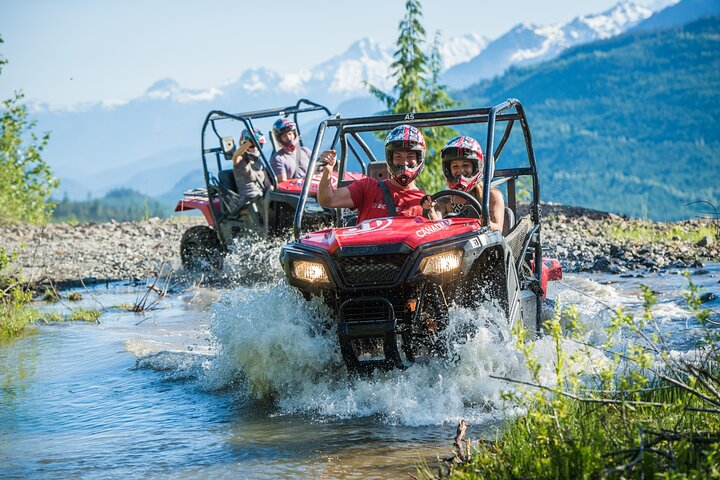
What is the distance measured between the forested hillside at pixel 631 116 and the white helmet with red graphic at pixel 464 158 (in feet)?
384

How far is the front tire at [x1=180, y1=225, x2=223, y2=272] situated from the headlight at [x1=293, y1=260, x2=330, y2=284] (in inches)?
330

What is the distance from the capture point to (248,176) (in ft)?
46.9

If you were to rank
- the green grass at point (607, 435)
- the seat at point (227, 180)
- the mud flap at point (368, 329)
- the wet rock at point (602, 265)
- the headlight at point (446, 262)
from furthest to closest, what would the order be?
the seat at point (227, 180)
the wet rock at point (602, 265)
the headlight at point (446, 262)
the mud flap at point (368, 329)
the green grass at point (607, 435)

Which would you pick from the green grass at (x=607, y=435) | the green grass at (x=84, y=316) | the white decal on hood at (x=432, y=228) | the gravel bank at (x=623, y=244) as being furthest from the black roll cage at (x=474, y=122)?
the green grass at (x=84, y=316)

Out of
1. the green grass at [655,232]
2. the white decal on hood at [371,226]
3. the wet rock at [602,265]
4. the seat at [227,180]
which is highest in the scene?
the seat at [227,180]

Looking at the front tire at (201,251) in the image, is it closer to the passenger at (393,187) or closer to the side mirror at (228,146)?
the side mirror at (228,146)

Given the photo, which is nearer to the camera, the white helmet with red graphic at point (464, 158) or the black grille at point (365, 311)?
the black grille at point (365, 311)

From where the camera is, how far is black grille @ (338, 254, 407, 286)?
20.3 feet

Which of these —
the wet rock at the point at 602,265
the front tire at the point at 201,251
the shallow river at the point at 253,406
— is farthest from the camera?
the front tire at the point at 201,251

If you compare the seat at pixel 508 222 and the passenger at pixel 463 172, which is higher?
the passenger at pixel 463 172

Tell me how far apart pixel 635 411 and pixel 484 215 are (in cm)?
201

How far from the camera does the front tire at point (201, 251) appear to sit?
14805 mm

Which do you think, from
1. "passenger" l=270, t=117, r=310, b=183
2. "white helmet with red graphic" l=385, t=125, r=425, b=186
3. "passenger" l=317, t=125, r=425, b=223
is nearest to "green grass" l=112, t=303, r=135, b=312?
"passenger" l=270, t=117, r=310, b=183

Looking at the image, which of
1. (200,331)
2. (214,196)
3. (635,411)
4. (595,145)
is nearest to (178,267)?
(214,196)
